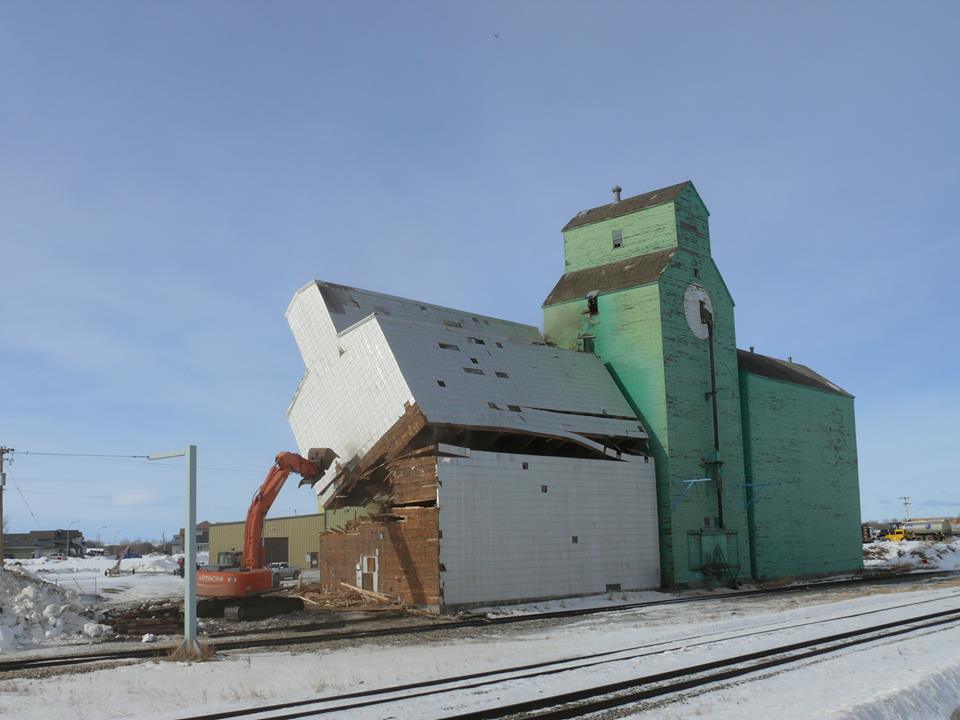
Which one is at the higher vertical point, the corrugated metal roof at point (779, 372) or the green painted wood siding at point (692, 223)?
the green painted wood siding at point (692, 223)

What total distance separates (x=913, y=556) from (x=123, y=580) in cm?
5369

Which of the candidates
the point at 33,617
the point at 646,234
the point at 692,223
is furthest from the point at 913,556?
the point at 33,617

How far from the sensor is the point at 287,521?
67625mm

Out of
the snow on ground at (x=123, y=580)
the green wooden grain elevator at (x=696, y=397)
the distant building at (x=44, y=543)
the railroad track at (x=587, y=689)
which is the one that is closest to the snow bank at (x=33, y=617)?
the snow on ground at (x=123, y=580)

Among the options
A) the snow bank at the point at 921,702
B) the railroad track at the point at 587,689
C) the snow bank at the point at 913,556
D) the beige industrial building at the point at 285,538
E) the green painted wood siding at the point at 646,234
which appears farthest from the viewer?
the beige industrial building at the point at 285,538

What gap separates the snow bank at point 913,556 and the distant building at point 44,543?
85745 mm

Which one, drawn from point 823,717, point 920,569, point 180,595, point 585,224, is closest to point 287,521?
point 180,595

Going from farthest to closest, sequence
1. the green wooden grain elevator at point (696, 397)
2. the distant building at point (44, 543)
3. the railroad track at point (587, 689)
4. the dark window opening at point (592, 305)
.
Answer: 1. the distant building at point (44, 543)
2. the dark window opening at point (592, 305)
3. the green wooden grain elevator at point (696, 397)
4. the railroad track at point (587, 689)

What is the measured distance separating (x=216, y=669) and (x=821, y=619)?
14.9 m

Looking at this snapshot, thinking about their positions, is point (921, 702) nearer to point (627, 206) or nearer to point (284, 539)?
point (627, 206)

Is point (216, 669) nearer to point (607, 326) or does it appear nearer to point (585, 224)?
point (607, 326)

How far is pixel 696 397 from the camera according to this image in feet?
132

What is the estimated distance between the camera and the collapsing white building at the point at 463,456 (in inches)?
1169

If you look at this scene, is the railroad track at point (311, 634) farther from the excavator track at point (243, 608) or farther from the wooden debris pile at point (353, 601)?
the excavator track at point (243, 608)
